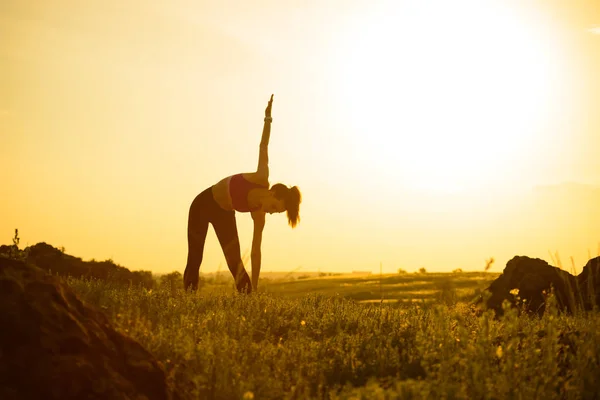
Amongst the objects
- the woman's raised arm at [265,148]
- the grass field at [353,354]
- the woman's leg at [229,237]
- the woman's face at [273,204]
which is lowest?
the grass field at [353,354]

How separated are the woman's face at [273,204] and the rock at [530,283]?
419 centimetres

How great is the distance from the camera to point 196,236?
9.77 metres

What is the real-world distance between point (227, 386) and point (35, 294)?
137 cm

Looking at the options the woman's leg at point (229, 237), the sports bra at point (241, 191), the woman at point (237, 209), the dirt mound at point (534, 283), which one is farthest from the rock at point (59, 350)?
the dirt mound at point (534, 283)

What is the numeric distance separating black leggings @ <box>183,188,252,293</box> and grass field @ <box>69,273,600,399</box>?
8.07 feet

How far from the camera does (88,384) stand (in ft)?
11.7

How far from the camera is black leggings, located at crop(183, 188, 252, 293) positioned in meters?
9.62

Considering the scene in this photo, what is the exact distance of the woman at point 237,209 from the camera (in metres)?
9.19

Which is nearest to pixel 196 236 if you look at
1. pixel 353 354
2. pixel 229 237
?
pixel 229 237

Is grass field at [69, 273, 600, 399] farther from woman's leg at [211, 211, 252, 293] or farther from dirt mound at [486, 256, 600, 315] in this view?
dirt mound at [486, 256, 600, 315]

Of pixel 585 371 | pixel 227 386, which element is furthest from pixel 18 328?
pixel 585 371

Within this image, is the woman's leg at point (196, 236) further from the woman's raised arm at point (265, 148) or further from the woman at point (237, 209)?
the woman's raised arm at point (265, 148)

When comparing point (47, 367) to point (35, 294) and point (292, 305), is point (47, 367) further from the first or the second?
point (292, 305)

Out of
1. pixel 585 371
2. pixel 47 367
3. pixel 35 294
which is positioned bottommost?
pixel 585 371
